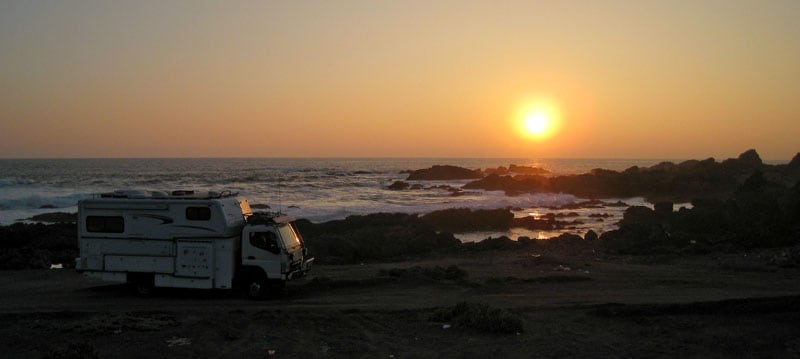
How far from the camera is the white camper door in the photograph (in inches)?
532

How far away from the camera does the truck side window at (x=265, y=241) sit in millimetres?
13523

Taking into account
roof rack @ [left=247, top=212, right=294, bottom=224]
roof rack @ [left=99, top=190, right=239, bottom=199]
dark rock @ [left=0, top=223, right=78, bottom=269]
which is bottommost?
dark rock @ [left=0, top=223, right=78, bottom=269]

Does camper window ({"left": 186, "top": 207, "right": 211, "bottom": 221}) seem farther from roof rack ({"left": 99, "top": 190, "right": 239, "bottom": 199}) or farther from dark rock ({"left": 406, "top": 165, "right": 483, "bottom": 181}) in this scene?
dark rock ({"left": 406, "top": 165, "right": 483, "bottom": 181})

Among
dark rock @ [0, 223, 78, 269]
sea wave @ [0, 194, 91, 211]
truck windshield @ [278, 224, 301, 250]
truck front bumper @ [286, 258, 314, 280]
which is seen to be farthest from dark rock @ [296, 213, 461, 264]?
sea wave @ [0, 194, 91, 211]

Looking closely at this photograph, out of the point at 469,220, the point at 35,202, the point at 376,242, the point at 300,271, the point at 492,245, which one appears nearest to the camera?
the point at 300,271

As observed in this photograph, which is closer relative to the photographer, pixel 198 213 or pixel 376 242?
pixel 198 213

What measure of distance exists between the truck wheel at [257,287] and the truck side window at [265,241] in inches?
30.7

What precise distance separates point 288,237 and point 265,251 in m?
0.74

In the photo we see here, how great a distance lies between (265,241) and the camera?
13.6m

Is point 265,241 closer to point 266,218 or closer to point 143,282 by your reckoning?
point 266,218

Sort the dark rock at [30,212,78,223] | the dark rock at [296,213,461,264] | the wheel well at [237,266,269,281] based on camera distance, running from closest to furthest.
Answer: the wheel well at [237,266,269,281], the dark rock at [296,213,461,264], the dark rock at [30,212,78,223]

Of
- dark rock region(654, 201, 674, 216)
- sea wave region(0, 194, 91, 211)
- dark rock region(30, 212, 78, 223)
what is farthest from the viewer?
sea wave region(0, 194, 91, 211)

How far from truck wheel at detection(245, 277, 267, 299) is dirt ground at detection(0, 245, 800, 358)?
247mm

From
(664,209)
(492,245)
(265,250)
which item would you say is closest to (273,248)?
(265,250)
